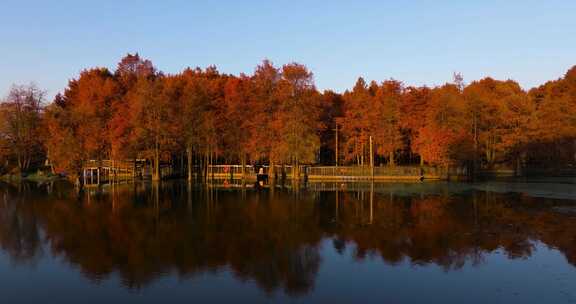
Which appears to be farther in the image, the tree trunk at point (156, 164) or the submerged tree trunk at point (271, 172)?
the submerged tree trunk at point (271, 172)

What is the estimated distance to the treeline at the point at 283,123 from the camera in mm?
57375

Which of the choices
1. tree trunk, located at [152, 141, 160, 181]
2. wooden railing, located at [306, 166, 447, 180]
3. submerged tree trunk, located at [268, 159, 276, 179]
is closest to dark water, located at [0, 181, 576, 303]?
tree trunk, located at [152, 141, 160, 181]

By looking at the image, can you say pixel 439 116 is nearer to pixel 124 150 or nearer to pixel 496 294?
pixel 124 150

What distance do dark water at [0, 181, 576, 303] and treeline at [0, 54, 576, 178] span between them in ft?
81.4

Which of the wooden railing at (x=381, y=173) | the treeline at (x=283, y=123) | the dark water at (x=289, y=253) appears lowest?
the dark water at (x=289, y=253)

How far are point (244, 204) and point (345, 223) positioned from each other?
33.8ft

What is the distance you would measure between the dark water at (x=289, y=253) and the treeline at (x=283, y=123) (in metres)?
24.8

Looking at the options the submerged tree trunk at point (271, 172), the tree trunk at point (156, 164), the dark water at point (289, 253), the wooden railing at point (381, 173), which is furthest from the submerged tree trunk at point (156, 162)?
the dark water at point (289, 253)

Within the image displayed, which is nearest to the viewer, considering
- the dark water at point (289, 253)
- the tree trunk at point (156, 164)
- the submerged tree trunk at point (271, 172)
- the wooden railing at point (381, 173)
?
the dark water at point (289, 253)

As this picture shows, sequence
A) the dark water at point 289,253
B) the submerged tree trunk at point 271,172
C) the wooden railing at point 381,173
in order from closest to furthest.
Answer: the dark water at point 289,253 < the wooden railing at point 381,173 < the submerged tree trunk at point 271,172

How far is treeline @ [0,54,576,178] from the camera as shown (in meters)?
57.4

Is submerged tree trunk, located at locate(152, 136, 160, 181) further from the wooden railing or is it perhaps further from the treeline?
the wooden railing

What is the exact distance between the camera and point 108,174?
66.4 metres

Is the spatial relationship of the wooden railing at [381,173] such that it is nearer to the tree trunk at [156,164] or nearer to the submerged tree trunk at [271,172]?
the submerged tree trunk at [271,172]
